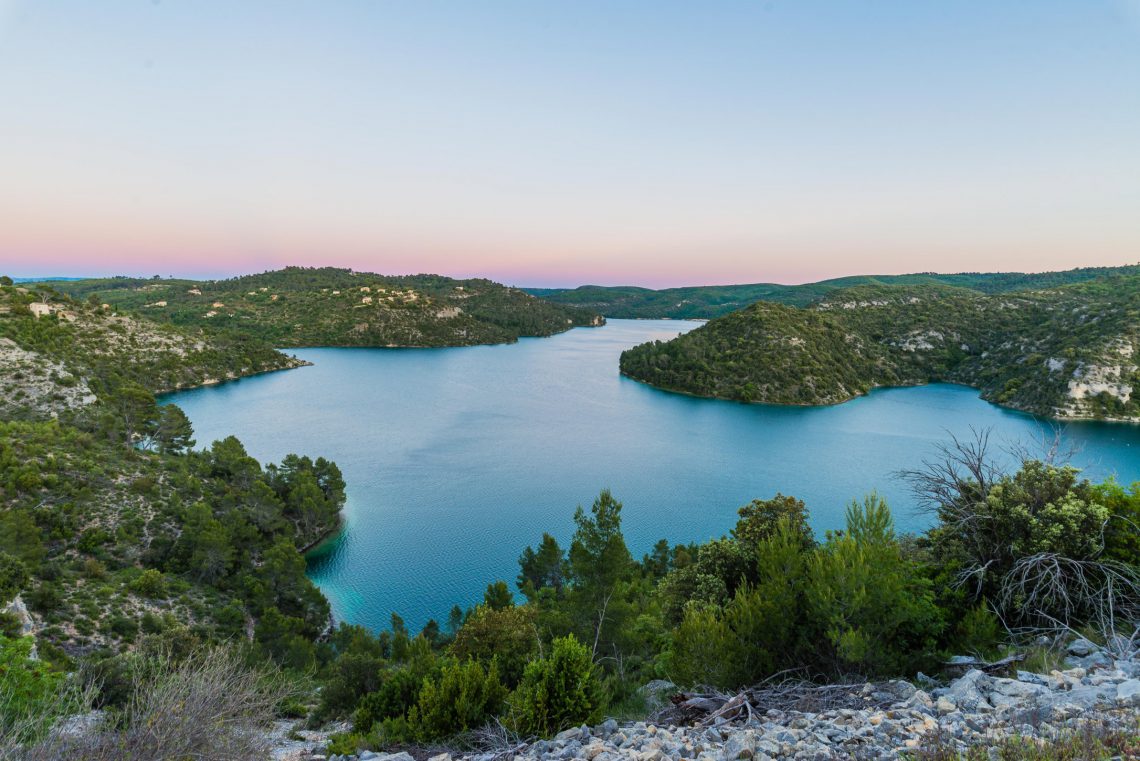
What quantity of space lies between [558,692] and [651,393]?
78.5m

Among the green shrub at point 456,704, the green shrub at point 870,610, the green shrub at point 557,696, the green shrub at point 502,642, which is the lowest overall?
the green shrub at point 502,642

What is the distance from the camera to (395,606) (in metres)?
28.4

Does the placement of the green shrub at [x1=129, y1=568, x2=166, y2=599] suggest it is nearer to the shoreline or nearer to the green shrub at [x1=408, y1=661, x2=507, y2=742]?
the green shrub at [x1=408, y1=661, x2=507, y2=742]

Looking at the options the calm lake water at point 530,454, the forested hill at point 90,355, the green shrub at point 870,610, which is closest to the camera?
the green shrub at point 870,610

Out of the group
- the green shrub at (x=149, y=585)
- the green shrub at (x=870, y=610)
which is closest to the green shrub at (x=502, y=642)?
the green shrub at (x=870, y=610)

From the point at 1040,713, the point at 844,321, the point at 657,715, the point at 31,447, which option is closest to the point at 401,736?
the point at 657,715

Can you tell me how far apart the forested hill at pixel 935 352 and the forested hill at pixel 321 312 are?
68.8m

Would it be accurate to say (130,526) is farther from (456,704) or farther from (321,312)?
(321,312)

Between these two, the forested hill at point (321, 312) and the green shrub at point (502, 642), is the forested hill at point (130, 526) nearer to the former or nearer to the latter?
the green shrub at point (502, 642)

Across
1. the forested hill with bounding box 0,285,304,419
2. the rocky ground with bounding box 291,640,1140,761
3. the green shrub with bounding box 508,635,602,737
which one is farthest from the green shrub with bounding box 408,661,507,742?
the forested hill with bounding box 0,285,304,419

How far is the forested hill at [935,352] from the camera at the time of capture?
220 ft

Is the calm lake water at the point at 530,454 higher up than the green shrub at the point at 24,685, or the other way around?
the green shrub at the point at 24,685

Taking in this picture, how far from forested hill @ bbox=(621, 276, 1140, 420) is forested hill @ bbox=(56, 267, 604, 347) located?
226 ft

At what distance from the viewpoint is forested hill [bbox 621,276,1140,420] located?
67.0 meters
